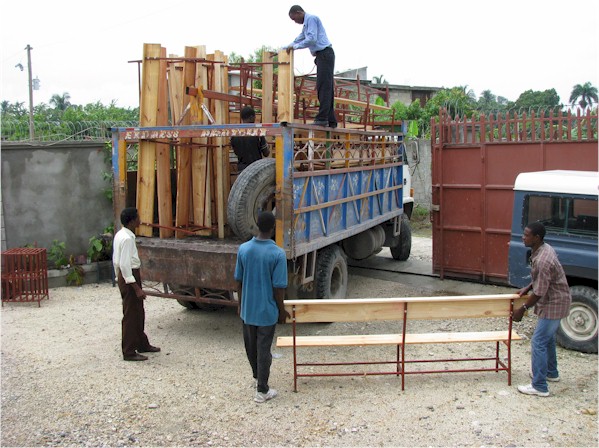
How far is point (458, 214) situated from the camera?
8.56 meters

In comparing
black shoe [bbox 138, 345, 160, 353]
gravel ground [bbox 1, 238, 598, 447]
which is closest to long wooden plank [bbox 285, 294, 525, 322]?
gravel ground [bbox 1, 238, 598, 447]

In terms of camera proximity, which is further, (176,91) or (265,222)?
(176,91)

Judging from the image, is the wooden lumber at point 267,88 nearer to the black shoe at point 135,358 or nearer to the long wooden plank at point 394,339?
A: the long wooden plank at point 394,339

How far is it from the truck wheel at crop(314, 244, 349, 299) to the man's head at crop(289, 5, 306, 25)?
287 centimetres

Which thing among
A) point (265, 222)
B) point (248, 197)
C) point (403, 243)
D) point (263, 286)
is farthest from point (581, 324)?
point (403, 243)

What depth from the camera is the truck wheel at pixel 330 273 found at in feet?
21.6

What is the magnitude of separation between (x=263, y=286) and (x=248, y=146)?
2572mm

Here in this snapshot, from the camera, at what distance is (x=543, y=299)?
15.0 ft

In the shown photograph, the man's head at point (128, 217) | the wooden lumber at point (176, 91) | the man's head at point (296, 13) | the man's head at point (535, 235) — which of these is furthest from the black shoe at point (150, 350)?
the man's head at point (296, 13)

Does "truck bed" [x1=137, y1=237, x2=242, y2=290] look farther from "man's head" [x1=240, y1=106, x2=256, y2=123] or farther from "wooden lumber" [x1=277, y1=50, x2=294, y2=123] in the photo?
"wooden lumber" [x1=277, y1=50, x2=294, y2=123]

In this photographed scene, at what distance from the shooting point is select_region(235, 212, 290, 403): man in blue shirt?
442 cm

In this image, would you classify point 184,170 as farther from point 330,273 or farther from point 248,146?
point 330,273

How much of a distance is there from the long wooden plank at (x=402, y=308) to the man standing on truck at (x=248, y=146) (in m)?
2.41

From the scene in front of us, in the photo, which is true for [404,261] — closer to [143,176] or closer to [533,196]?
[533,196]
